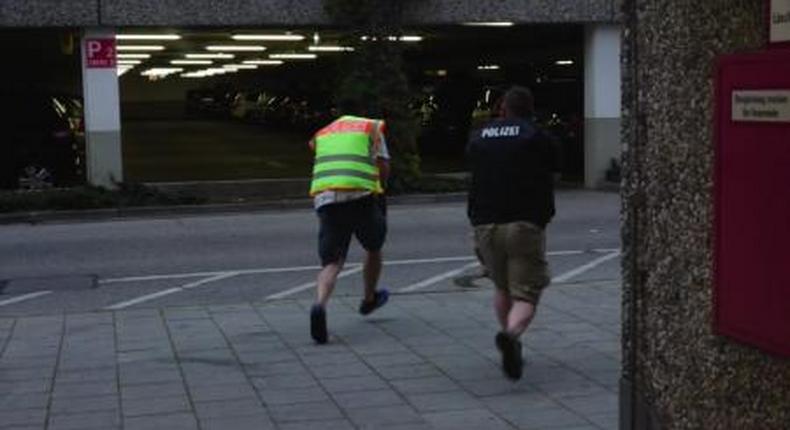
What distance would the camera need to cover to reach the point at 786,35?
10.00 ft

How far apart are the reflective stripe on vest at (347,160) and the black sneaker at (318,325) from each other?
0.82 m

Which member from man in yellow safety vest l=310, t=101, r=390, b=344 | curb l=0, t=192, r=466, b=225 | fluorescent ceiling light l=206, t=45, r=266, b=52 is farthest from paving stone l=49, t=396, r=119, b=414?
fluorescent ceiling light l=206, t=45, r=266, b=52

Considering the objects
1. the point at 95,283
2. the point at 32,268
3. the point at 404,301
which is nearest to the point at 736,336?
the point at 404,301

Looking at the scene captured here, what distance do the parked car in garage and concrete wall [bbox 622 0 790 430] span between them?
55.8 feet

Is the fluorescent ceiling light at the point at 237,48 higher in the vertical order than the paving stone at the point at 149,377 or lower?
higher

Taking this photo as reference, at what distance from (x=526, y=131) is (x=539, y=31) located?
18.0m

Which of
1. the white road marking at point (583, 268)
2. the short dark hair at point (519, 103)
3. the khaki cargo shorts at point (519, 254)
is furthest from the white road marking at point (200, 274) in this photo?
the short dark hair at point (519, 103)

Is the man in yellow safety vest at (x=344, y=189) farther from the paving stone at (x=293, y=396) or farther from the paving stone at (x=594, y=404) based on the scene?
the paving stone at (x=594, y=404)

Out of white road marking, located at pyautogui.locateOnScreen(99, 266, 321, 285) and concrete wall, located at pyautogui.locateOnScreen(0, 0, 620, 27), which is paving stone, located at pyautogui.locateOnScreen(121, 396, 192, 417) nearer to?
white road marking, located at pyautogui.locateOnScreen(99, 266, 321, 285)

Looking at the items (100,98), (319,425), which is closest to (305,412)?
(319,425)

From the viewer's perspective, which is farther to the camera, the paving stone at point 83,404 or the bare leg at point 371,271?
the bare leg at point 371,271

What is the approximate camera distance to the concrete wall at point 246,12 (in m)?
18.4

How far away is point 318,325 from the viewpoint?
7.77 meters

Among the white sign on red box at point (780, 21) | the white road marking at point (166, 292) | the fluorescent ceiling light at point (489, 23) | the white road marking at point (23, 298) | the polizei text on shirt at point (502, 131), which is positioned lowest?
the white road marking at point (23, 298)
